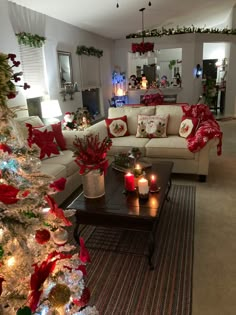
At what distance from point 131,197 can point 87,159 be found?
1.68 feet

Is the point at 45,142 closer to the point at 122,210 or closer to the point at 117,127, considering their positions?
the point at 117,127

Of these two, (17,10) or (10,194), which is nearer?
(10,194)

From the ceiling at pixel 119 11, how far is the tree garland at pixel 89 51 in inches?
16.9

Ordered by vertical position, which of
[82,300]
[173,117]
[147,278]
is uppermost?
[173,117]

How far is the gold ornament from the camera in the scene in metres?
1.10

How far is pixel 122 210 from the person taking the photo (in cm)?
209

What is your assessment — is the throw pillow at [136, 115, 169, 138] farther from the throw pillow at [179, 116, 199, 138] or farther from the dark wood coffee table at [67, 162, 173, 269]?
the dark wood coffee table at [67, 162, 173, 269]

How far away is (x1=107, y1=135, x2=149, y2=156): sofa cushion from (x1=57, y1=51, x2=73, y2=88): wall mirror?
2052 millimetres

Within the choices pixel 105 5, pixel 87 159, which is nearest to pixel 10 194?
pixel 87 159

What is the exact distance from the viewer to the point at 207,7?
6.31 metres

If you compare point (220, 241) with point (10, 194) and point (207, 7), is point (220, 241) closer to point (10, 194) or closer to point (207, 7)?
point (10, 194)

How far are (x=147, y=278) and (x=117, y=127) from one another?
103 inches

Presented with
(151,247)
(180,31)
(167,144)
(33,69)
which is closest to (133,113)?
(167,144)

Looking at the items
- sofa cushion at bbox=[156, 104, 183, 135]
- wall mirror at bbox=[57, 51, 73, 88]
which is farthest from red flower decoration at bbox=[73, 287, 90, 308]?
wall mirror at bbox=[57, 51, 73, 88]
